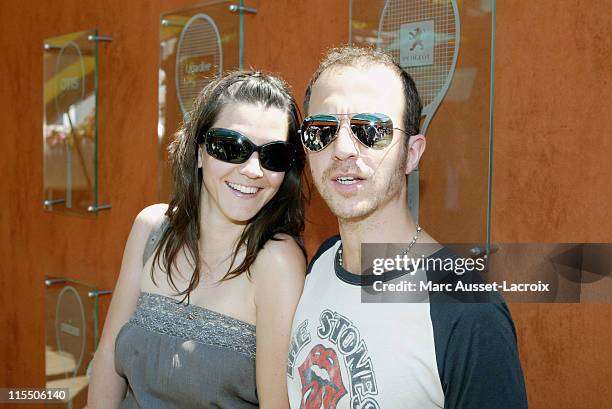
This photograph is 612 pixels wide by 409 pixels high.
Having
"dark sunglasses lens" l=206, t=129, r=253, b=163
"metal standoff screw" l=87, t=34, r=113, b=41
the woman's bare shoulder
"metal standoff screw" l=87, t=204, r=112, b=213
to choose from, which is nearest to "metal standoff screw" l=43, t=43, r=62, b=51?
"metal standoff screw" l=87, t=34, r=113, b=41

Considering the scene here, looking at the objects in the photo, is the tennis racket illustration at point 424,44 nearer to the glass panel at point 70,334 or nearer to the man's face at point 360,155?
the man's face at point 360,155

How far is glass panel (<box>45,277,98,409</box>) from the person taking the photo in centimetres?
414

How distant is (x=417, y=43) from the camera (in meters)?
2.27

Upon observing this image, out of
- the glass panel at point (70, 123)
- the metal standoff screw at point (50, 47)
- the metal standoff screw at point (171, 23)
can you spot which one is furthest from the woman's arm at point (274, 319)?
the metal standoff screw at point (50, 47)

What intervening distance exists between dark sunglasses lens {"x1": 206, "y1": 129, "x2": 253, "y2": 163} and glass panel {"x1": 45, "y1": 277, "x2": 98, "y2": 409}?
2.34 m

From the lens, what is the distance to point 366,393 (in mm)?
1508

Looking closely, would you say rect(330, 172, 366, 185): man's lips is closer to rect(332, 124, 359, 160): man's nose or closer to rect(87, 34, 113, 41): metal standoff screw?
rect(332, 124, 359, 160): man's nose

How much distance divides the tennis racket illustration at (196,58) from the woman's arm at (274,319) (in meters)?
1.37

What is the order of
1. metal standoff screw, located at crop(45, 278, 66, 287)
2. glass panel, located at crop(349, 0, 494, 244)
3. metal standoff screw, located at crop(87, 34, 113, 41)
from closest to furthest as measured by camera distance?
glass panel, located at crop(349, 0, 494, 244), metal standoff screw, located at crop(87, 34, 113, 41), metal standoff screw, located at crop(45, 278, 66, 287)

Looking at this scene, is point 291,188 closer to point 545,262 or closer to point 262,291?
point 262,291

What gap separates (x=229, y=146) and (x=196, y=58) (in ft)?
4.59

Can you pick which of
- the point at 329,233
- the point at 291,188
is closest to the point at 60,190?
the point at 329,233

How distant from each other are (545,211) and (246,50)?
5.07 ft

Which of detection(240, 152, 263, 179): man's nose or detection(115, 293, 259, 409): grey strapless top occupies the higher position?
detection(240, 152, 263, 179): man's nose
